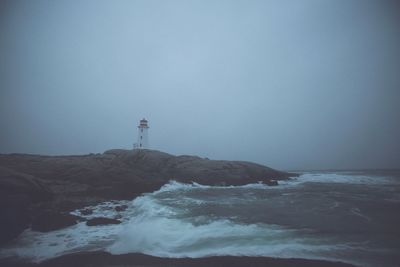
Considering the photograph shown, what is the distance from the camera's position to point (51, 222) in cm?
1013

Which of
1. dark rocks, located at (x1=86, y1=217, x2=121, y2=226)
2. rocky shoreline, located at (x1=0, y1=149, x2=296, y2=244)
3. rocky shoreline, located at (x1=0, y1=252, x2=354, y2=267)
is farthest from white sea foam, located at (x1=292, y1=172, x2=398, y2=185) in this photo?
dark rocks, located at (x1=86, y1=217, x2=121, y2=226)

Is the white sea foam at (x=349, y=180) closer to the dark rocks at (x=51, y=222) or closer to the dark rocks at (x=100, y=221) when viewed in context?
the dark rocks at (x=100, y=221)

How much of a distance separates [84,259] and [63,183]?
16.0 m

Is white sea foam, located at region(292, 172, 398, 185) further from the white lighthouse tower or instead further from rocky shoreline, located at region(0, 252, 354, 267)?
rocky shoreline, located at region(0, 252, 354, 267)

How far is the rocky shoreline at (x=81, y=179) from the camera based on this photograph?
1021cm

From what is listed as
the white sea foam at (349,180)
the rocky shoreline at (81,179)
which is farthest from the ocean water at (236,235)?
the white sea foam at (349,180)

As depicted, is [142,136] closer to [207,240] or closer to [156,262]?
[207,240]

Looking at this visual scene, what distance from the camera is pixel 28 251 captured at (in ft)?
25.3

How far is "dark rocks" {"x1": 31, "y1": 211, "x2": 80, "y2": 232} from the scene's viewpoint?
9.88 metres

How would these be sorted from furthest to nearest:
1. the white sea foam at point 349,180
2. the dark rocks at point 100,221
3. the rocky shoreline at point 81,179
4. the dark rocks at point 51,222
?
the white sea foam at point 349,180
the dark rocks at point 100,221
the rocky shoreline at point 81,179
the dark rocks at point 51,222

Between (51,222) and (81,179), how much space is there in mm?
12293

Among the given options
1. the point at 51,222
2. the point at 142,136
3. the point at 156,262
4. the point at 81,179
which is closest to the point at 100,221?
the point at 51,222

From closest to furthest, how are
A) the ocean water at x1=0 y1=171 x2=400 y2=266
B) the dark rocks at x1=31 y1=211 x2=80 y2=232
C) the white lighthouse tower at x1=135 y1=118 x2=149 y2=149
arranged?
the ocean water at x1=0 y1=171 x2=400 y2=266 → the dark rocks at x1=31 y1=211 x2=80 y2=232 → the white lighthouse tower at x1=135 y1=118 x2=149 y2=149

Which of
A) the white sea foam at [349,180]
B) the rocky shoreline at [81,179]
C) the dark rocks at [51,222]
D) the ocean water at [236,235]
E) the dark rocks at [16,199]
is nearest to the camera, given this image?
the ocean water at [236,235]
